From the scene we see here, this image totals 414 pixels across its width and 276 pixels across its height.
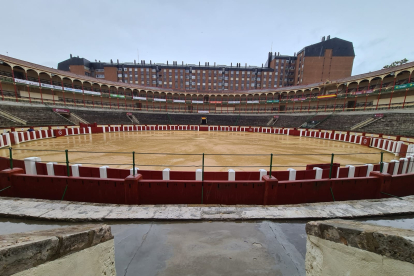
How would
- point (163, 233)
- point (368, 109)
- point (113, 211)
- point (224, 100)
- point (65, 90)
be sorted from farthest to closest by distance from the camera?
point (224, 100)
point (65, 90)
point (368, 109)
point (113, 211)
point (163, 233)

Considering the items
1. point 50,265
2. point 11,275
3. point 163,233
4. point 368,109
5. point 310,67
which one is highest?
point 310,67

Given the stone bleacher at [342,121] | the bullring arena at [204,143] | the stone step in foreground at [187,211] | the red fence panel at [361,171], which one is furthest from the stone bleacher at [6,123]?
the stone bleacher at [342,121]

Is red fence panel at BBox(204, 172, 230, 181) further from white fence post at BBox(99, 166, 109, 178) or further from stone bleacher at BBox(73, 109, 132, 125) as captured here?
stone bleacher at BBox(73, 109, 132, 125)

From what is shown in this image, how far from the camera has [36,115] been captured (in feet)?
73.2

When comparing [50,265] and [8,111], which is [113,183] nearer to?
[50,265]

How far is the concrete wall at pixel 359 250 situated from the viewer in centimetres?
138

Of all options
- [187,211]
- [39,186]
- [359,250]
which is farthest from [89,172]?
[359,250]

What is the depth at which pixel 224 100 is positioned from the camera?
52.6 metres

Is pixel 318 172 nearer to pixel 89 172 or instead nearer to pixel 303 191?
pixel 303 191

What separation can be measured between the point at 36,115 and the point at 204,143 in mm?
24102

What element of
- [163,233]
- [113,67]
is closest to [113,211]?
[163,233]

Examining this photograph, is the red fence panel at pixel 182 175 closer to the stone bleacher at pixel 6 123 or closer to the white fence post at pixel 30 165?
the white fence post at pixel 30 165

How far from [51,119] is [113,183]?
2696 centimetres

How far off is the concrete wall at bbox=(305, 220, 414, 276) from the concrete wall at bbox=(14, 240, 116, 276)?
2.58m
